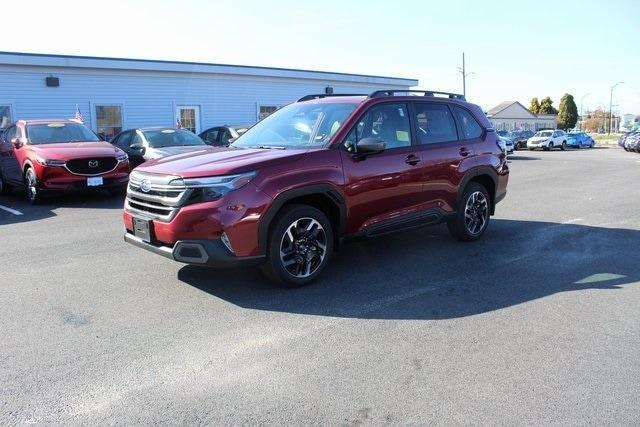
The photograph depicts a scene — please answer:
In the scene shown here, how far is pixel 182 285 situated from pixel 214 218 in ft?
3.47

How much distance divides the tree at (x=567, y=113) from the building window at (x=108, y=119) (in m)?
80.3

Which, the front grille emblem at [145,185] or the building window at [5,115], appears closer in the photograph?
the front grille emblem at [145,185]

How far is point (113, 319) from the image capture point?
14.3ft

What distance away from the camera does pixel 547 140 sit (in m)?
36.2

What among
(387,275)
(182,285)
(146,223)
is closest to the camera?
(146,223)

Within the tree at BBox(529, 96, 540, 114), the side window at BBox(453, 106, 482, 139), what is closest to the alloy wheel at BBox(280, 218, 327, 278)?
the side window at BBox(453, 106, 482, 139)

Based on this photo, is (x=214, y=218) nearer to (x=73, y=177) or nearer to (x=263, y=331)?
(x=263, y=331)

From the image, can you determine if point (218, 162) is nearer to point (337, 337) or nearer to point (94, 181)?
point (337, 337)

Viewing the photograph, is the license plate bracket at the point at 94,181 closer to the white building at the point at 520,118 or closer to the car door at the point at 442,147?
the car door at the point at 442,147

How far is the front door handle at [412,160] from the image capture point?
19.2 feet

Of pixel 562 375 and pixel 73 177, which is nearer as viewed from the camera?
pixel 562 375

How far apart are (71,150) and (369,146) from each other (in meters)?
7.49

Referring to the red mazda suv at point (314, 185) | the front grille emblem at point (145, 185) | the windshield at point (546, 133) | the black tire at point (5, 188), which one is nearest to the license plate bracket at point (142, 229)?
the red mazda suv at point (314, 185)

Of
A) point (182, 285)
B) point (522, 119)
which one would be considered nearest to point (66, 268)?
point (182, 285)
